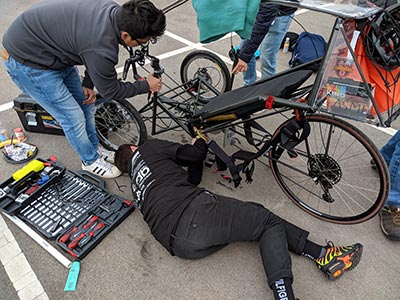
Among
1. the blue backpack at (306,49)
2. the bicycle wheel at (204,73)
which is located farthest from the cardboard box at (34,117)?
the blue backpack at (306,49)

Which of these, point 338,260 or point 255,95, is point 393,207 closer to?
point 338,260

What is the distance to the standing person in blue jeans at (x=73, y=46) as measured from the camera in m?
1.83

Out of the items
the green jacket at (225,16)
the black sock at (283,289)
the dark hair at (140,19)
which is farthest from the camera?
the green jacket at (225,16)

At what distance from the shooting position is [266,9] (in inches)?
93.4

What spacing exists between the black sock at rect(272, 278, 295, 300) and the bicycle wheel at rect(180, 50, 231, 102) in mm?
1908

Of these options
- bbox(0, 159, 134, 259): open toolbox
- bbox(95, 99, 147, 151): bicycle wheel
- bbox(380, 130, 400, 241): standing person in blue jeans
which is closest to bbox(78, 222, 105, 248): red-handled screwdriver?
bbox(0, 159, 134, 259): open toolbox

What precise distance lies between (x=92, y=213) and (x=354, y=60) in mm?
2197

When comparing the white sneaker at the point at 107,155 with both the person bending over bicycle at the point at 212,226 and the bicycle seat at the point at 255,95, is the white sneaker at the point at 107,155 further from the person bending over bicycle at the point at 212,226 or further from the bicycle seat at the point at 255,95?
the bicycle seat at the point at 255,95

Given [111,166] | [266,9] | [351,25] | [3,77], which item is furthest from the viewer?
[3,77]

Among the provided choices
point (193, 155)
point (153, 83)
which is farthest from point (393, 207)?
point (153, 83)

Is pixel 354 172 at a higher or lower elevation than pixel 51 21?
lower

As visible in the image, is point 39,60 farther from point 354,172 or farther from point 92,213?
point 354,172

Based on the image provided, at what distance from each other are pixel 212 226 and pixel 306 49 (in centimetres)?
323

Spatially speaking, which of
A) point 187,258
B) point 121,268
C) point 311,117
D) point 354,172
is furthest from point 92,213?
point 354,172
